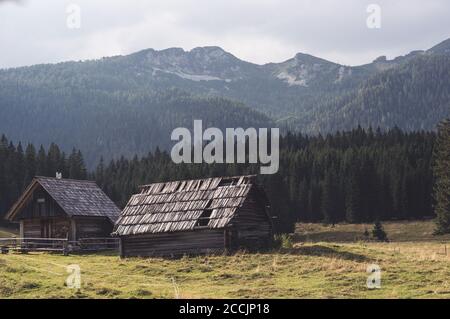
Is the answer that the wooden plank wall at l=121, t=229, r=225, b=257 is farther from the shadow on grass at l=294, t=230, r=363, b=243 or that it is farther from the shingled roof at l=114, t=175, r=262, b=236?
the shadow on grass at l=294, t=230, r=363, b=243

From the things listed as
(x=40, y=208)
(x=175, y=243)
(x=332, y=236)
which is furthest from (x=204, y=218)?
(x=332, y=236)

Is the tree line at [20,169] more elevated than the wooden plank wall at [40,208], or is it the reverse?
the tree line at [20,169]

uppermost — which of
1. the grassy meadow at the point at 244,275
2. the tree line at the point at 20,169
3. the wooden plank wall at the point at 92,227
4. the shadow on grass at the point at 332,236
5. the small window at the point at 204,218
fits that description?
the tree line at the point at 20,169

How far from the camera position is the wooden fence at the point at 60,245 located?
2048 inches

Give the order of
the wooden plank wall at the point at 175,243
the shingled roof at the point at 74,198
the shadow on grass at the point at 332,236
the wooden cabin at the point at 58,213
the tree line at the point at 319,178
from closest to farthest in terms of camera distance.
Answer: the wooden plank wall at the point at 175,243 < the wooden cabin at the point at 58,213 < the shingled roof at the point at 74,198 < the shadow on grass at the point at 332,236 < the tree line at the point at 319,178

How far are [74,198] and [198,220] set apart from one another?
14.8 meters

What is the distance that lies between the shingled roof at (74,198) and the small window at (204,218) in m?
12.7

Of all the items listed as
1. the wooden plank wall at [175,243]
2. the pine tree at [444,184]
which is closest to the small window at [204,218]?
the wooden plank wall at [175,243]

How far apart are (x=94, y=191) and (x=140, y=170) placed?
65169 mm

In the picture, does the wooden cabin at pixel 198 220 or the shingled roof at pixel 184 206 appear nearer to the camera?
the wooden cabin at pixel 198 220

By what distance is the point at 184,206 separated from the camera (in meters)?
47.0

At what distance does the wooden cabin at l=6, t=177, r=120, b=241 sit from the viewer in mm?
55031

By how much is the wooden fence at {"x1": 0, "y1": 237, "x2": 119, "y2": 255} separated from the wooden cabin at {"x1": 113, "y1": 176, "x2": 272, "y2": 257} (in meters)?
6.15

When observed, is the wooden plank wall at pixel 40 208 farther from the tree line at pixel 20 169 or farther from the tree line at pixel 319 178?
the tree line at pixel 20 169
